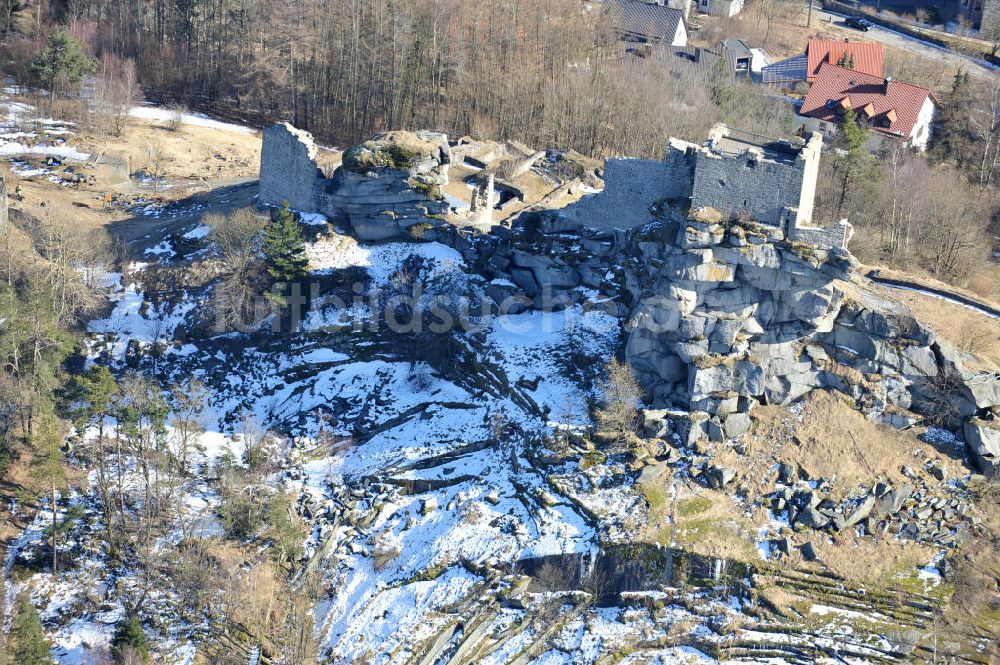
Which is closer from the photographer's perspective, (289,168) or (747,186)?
(747,186)

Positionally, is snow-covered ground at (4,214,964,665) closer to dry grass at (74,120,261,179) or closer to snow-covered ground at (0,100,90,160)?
dry grass at (74,120,261,179)

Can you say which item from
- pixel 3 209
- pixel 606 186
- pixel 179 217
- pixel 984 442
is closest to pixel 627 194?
pixel 606 186

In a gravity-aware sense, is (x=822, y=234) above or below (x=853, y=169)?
below

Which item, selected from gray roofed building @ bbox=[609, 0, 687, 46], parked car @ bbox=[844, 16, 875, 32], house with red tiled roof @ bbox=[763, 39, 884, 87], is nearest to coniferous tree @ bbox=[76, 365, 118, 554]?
gray roofed building @ bbox=[609, 0, 687, 46]

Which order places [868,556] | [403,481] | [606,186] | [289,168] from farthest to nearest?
[289,168] < [606,186] < [403,481] < [868,556]

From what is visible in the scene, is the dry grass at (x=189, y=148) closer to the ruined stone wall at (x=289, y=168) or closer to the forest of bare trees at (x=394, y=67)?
the forest of bare trees at (x=394, y=67)

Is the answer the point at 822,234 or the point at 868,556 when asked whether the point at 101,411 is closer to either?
the point at 822,234

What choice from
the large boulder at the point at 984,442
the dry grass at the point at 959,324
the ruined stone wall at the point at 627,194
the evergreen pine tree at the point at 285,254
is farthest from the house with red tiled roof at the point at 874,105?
the evergreen pine tree at the point at 285,254
